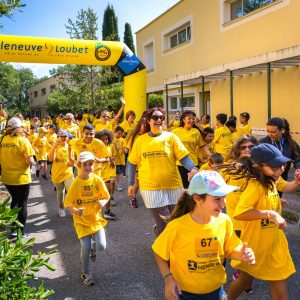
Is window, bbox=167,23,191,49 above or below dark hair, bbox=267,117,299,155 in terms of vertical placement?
above

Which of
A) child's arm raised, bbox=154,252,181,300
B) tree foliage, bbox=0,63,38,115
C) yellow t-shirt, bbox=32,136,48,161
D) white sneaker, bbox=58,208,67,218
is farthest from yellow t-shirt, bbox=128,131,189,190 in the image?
tree foliage, bbox=0,63,38,115

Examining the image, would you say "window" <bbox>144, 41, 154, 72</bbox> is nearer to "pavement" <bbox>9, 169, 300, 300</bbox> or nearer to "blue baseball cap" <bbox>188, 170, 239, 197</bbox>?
"pavement" <bbox>9, 169, 300, 300</bbox>

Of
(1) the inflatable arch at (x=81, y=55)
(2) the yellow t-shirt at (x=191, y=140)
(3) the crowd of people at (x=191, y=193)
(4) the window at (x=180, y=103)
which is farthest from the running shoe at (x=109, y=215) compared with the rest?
(4) the window at (x=180, y=103)

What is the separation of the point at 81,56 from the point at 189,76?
4.29m

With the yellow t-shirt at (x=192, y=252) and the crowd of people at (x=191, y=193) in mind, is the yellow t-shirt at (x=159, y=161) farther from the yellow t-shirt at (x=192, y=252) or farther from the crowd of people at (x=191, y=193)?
the yellow t-shirt at (x=192, y=252)

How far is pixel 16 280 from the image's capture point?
2.19 metres

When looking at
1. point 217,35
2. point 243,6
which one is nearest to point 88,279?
point 243,6

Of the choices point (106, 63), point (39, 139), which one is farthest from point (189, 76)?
point (39, 139)

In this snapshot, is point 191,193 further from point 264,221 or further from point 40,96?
point 40,96

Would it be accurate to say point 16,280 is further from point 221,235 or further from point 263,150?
point 263,150

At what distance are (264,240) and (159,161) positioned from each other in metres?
1.88

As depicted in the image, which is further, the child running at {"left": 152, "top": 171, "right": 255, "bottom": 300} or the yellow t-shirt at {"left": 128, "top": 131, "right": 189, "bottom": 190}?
the yellow t-shirt at {"left": 128, "top": 131, "right": 189, "bottom": 190}

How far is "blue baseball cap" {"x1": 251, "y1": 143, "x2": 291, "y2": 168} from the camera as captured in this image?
2.88 m

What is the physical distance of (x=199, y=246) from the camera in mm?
2531
